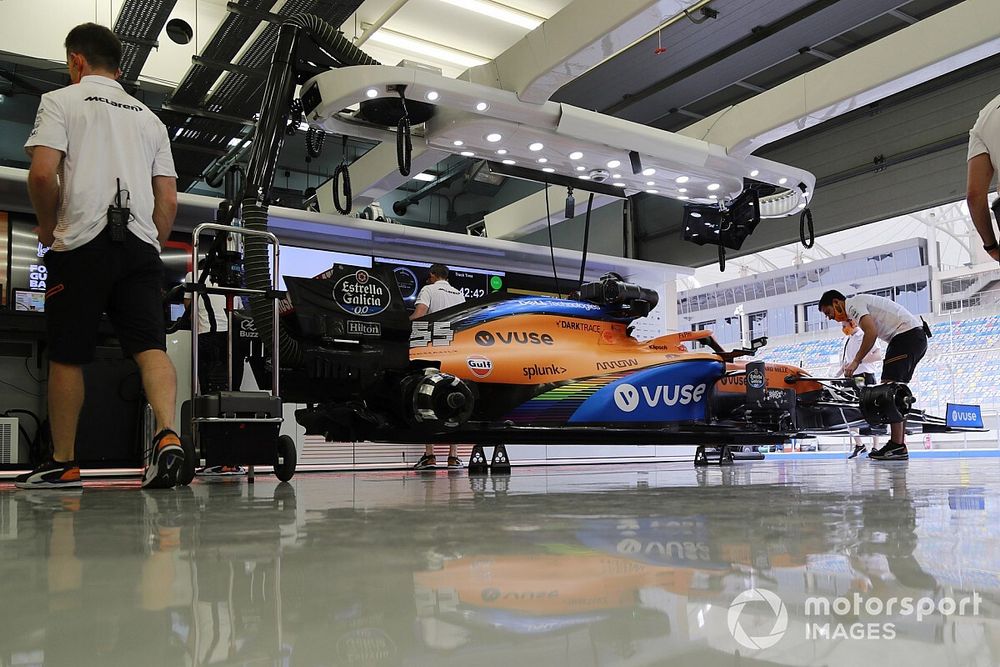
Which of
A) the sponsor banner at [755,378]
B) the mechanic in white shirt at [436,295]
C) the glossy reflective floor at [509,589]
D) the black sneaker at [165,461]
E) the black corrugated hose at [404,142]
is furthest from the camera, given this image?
the mechanic in white shirt at [436,295]

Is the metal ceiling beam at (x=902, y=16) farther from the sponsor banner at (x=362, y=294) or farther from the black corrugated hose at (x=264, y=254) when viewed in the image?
the sponsor banner at (x=362, y=294)

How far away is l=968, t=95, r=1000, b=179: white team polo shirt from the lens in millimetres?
2939

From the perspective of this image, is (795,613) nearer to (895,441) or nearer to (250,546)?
(250,546)

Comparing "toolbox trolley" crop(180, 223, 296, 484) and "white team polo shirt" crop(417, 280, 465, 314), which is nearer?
"toolbox trolley" crop(180, 223, 296, 484)

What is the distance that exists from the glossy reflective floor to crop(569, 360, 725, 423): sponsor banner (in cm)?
193

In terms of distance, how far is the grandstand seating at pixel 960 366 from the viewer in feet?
34.3

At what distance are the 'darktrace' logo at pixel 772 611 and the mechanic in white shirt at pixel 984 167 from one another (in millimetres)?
2681

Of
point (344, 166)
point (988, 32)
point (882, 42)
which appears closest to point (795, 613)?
point (344, 166)

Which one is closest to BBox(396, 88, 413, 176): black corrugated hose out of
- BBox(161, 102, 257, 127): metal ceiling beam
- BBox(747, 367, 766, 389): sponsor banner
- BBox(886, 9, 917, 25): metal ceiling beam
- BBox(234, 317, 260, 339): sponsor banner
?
BBox(234, 317, 260, 339): sponsor banner

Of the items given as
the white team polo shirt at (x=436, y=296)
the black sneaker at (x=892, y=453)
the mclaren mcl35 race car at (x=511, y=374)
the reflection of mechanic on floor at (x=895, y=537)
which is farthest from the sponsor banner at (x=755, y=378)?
the black sneaker at (x=892, y=453)

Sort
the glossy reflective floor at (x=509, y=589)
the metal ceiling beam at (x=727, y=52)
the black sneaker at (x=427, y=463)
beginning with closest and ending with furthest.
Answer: the glossy reflective floor at (x=509, y=589), the black sneaker at (x=427, y=463), the metal ceiling beam at (x=727, y=52)

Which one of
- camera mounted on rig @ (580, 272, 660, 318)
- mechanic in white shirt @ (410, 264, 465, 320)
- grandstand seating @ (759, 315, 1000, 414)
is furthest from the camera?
grandstand seating @ (759, 315, 1000, 414)

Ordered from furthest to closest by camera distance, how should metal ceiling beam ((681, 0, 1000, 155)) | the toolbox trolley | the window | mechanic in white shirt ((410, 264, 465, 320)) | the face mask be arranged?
the window < the face mask < mechanic in white shirt ((410, 264, 465, 320)) < metal ceiling beam ((681, 0, 1000, 155)) < the toolbox trolley

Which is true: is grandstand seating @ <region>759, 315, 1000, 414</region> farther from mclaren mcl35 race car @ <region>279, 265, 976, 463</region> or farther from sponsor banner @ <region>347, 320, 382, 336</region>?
sponsor banner @ <region>347, 320, 382, 336</region>
